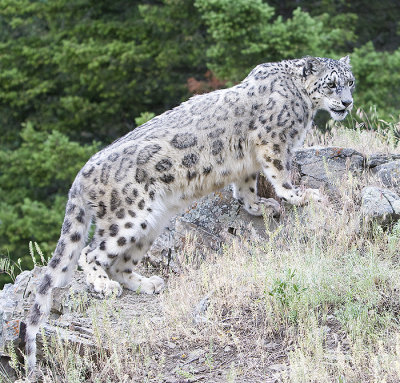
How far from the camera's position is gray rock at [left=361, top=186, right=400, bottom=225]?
757 centimetres

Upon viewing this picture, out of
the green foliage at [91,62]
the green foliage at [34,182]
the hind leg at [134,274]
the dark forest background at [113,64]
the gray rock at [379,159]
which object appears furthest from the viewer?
the green foliage at [91,62]

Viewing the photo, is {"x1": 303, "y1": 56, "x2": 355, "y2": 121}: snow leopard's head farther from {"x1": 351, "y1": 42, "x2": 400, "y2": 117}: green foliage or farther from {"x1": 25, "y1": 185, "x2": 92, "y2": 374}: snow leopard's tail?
{"x1": 351, "y1": 42, "x2": 400, "y2": 117}: green foliage

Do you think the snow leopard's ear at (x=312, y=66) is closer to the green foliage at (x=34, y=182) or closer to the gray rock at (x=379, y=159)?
the gray rock at (x=379, y=159)

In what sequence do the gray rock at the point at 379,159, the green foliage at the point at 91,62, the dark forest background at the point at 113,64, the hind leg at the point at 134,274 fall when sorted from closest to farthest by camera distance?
the hind leg at the point at 134,274, the gray rock at the point at 379,159, the dark forest background at the point at 113,64, the green foliage at the point at 91,62

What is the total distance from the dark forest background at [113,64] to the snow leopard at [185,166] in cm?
680

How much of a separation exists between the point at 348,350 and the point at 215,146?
3052 mm

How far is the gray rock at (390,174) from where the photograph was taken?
27.8 feet

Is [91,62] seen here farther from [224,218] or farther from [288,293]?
[288,293]

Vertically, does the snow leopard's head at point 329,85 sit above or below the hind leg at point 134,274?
above

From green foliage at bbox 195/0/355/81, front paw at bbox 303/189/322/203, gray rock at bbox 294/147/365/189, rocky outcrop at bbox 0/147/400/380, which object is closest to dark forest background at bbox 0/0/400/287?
green foliage at bbox 195/0/355/81

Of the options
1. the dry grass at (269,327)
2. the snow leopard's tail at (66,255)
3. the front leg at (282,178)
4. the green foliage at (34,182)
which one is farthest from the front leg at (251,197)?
the green foliage at (34,182)

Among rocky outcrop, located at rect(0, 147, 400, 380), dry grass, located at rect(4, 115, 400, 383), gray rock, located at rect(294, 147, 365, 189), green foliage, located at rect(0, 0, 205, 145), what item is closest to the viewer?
dry grass, located at rect(4, 115, 400, 383)

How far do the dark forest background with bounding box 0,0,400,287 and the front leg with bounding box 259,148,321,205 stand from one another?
721cm

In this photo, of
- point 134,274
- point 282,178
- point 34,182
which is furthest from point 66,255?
point 34,182
